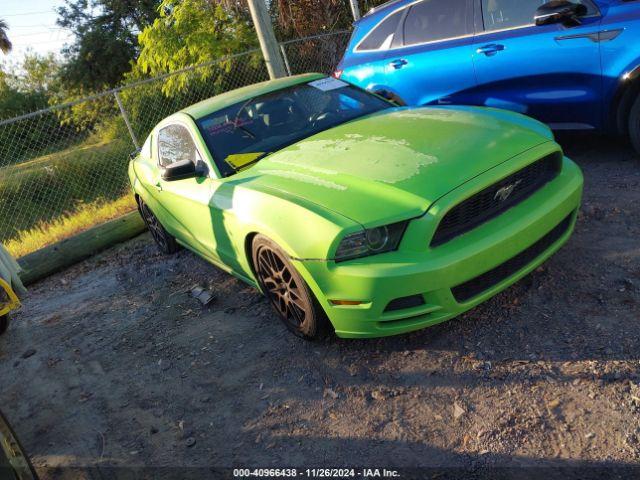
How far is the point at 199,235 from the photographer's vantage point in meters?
4.31

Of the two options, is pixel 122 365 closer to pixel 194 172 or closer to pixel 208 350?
pixel 208 350

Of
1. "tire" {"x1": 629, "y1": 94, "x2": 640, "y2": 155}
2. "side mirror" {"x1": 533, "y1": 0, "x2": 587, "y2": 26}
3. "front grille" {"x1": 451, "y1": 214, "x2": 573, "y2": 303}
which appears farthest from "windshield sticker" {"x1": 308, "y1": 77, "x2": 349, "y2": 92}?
"tire" {"x1": 629, "y1": 94, "x2": 640, "y2": 155}

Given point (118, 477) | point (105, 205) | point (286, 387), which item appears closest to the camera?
point (118, 477)

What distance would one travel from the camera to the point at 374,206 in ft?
9.45

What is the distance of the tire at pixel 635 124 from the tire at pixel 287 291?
3.23 metres

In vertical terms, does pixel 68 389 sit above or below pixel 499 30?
below

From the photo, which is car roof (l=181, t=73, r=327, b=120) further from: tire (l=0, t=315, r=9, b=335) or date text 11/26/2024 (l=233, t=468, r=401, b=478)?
date text 11/26/2024 (l=233, t=468, r=401, b=478)

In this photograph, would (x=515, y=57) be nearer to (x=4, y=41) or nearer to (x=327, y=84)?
(x=327, y=84)

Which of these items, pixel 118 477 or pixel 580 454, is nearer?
pixel 580 454

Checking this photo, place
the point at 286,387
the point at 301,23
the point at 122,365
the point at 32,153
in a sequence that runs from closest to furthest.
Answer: the point at 286,387 → the point at 122,365 → the point at 301,23 → the point at 32,153

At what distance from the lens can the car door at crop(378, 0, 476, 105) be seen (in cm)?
541

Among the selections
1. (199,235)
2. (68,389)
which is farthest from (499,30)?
(68,389)

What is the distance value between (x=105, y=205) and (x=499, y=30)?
602 cm

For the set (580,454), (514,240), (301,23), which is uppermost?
(301,23)
